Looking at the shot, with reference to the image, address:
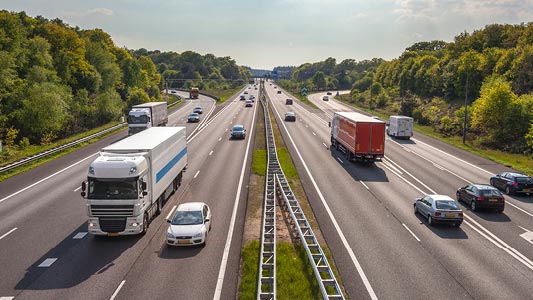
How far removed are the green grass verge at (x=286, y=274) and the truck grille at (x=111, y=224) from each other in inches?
223

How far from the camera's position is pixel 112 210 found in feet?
63.6

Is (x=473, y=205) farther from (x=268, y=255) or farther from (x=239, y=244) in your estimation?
(x=239, y=244)

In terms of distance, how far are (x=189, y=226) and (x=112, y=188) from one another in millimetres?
3861

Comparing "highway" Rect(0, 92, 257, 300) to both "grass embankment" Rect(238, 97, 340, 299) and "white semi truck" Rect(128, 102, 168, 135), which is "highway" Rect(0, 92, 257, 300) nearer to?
"grass embankment" Rect(238, 97, 340, 299)

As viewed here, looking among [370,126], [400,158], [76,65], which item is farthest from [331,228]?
[76,65]

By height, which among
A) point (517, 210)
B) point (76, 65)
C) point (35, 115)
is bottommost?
point (517, 210)

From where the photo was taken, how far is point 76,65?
74.6 m

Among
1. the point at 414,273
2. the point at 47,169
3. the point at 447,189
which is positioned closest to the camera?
the point at 414,273

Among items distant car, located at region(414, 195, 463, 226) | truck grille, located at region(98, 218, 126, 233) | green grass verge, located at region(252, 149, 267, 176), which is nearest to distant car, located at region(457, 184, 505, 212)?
distant car, located at region(414, 195, 463, 226)

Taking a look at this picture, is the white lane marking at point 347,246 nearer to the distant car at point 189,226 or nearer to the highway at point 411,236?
the highway at point 411,236

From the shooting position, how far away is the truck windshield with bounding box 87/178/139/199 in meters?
19.3

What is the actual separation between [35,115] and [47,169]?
58.7 feet

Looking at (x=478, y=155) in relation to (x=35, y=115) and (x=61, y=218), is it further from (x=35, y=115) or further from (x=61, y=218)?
(x=35, y=115)

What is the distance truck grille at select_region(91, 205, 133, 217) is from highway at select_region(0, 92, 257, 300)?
1.50 m
